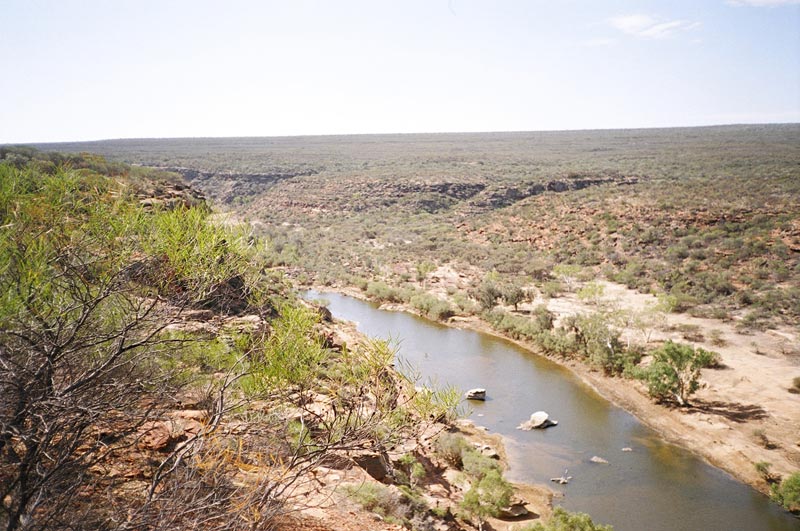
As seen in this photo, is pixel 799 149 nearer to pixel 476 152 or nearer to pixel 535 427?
pixel 476 152

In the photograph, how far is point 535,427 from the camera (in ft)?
52.6

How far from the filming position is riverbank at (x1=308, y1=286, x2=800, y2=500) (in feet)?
44.8

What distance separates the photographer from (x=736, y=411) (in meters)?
15.7

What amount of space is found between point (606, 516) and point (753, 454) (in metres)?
5.74

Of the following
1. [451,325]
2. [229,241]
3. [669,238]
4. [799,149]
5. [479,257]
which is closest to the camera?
[229,241]

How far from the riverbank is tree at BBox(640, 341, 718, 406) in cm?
51

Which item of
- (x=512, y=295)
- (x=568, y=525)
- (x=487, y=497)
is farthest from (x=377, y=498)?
(x=512, y=295)

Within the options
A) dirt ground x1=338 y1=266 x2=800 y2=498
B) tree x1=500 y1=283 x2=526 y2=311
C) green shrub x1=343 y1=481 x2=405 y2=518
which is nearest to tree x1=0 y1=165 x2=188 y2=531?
green shrub x1=343 y1=481 x2=405 y2=518

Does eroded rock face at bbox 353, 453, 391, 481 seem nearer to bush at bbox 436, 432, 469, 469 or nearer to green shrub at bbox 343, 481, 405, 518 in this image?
green shrub at bbox 343, 481, 405, 518

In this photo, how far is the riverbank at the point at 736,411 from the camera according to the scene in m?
13.7

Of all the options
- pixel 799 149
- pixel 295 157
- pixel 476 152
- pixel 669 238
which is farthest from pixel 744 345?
pixel 295 157

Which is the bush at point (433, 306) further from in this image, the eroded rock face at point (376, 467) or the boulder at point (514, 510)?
the eroded rock face at point (376, 467)

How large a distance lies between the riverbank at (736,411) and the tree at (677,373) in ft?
1.66

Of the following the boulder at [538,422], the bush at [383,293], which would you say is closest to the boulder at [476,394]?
the boulder at [538,422]
